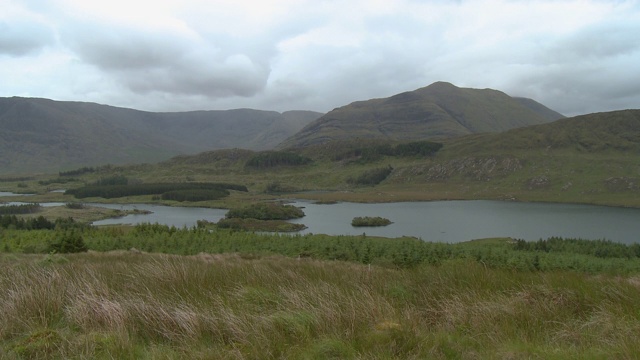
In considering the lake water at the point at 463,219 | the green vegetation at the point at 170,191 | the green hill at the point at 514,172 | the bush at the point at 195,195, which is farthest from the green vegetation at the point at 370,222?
the green vegetation at the point at 170,191

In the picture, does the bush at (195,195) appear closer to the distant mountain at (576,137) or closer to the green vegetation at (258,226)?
the green vegetation at (258,226)

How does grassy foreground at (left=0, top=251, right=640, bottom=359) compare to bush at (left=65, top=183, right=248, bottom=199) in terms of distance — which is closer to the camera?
grassy foreground at (left=0, top=251, right=640, bottom=359)

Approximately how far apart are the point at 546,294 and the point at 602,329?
150 cm

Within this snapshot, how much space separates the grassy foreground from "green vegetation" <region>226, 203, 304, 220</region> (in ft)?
277

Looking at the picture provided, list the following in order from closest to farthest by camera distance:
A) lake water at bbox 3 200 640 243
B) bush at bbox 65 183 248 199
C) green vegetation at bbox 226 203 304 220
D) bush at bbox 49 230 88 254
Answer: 1. bush at bbox 49 230 88 254
2. lake water at bbox 3 200 640 243
3. green vegetation at bbox 226 203 304 220
4. bush at bbox 65 183 248 199

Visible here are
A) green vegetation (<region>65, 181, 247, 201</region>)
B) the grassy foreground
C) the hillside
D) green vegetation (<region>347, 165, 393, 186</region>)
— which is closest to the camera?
the grassy foreground

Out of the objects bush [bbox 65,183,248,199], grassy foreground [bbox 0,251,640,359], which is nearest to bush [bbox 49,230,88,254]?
grassy foreground [bbox 0,251,640,359]

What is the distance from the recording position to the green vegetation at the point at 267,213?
9369cm

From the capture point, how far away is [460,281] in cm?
847

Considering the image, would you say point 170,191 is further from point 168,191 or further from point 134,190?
point 134,190

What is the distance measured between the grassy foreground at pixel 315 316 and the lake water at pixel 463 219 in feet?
187

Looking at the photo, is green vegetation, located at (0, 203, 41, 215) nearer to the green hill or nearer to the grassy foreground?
the green hill

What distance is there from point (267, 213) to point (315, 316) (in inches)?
3525

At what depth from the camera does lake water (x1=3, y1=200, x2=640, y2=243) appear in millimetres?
68275
